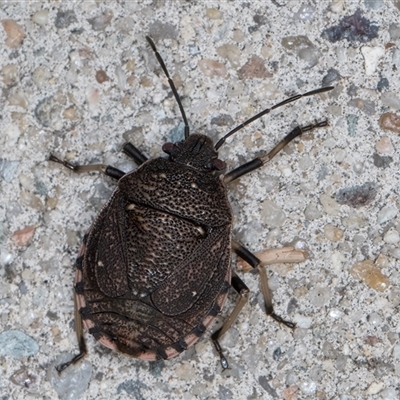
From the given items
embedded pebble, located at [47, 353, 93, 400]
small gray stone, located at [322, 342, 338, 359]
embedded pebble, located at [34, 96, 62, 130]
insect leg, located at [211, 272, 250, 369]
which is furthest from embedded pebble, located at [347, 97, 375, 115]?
embedded pebble, located at [47, 353, 93, 400]

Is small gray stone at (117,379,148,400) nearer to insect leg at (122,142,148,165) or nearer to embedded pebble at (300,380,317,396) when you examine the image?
embedded pebble at (300,380,317,396)

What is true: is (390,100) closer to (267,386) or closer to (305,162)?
(305,162)

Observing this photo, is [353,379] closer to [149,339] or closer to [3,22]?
[149,339]

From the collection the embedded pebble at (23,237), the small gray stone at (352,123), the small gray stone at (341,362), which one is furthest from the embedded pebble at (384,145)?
the embedded pebble at (23,237)

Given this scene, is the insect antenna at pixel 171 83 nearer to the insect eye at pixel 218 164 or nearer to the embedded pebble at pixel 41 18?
the insect eye at pixel 218 164

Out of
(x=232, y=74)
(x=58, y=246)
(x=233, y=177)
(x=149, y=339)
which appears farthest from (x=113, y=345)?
(x=232, y=74)

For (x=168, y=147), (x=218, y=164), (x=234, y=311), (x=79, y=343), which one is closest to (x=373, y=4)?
(x=218, y=164)

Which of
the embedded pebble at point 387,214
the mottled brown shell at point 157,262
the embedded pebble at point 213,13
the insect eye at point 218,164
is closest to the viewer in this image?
the mottled brown shell at point 157,262
